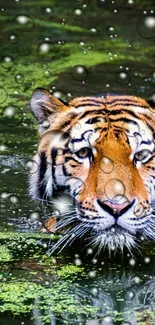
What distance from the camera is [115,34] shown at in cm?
893

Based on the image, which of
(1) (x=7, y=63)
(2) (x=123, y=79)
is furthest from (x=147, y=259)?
(1) (x=7, y=63)

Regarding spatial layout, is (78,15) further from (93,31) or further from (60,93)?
(60,93)

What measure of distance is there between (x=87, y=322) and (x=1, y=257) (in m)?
0.85

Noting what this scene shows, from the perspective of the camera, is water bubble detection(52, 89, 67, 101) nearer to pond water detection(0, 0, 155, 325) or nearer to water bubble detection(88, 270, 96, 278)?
pond water detection(0, 0, 155, 325)

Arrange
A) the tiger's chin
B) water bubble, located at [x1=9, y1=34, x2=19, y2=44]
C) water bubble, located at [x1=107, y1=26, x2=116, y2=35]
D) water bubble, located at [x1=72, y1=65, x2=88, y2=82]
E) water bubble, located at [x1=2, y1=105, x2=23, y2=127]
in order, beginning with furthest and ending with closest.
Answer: water bubble, located at [x1=107, y1=26, x2=116, y2=35] < water bubble, located at [x1=9, y1=34, x2=19, y2=44] < water bubble, located at [x1=72, y1=65, x2=88, y2=82] < water bubble, located at [x1=2, y1=105, x2=23, y2=127] < the tiger's chin

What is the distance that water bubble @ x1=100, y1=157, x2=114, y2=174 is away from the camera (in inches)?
156

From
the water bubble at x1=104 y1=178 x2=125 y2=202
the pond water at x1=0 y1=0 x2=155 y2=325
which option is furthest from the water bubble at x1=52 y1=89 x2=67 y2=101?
the water bubble at x1=104 y1=178 x2=125 y2=202

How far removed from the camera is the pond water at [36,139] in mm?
3662

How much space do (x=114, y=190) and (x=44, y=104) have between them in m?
0.77

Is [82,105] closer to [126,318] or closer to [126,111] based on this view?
[126,111]

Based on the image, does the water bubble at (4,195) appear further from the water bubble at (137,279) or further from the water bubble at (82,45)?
the water bubble at (82,45)

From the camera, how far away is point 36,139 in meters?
6.19

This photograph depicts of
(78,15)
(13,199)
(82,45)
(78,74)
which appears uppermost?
(78,15)

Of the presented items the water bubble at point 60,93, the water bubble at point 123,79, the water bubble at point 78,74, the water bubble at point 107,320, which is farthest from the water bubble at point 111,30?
the water bubble at point 107,320
